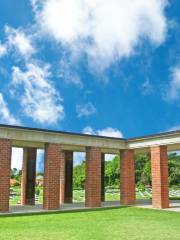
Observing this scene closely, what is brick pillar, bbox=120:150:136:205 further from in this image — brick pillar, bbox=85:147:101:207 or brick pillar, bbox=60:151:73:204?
brick pillar, bbox=60:151:73:204

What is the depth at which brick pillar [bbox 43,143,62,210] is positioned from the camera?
20422 millimetres

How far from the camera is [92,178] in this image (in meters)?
22.5

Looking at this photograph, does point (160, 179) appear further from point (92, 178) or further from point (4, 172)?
point (4, 172)

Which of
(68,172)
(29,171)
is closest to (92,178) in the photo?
(29,171)

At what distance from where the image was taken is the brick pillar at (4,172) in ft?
61.7

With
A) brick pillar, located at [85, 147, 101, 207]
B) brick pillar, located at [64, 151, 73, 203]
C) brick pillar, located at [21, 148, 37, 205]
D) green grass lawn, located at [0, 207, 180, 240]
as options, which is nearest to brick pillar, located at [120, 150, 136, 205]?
brick pillar, located at [85, 147, 101, 207]

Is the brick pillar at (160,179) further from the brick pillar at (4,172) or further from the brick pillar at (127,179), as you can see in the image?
the brick pillar at (4,172)

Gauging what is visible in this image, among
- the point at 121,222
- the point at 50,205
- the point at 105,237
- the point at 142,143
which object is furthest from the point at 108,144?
the point at 105,237

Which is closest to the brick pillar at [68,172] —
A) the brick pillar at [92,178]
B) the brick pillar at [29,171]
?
the brick pillar at [29,171]

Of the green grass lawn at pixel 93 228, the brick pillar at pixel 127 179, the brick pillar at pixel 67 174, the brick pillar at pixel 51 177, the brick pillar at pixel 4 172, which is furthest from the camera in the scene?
the brick pillar at pixel 67 174

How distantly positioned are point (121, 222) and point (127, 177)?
9.72 meters

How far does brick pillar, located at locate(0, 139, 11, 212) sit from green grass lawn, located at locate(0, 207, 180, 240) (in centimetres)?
252

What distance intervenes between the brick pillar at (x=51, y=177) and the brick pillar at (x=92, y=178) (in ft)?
8.15

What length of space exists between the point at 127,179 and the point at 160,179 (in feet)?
10.7
